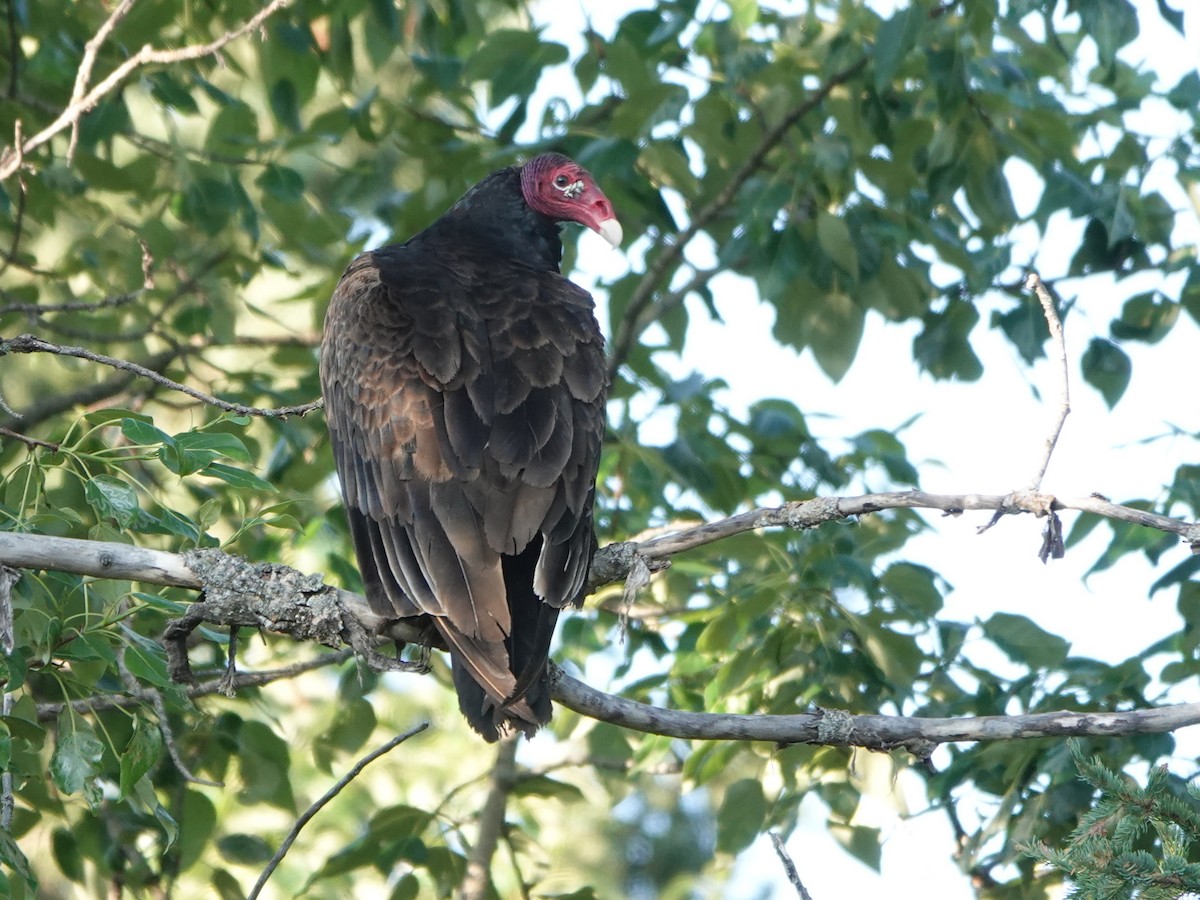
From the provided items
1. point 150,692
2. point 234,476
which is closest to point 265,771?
point 150,692

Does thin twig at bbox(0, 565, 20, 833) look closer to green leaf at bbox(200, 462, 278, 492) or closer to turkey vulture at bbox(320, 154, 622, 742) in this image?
green leaf at bbox(200, 462, 278, 492)

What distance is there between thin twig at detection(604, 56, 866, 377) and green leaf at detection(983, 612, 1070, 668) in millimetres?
1704

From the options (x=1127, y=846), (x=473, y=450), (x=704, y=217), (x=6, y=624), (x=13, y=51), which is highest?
(x=13, y=51)

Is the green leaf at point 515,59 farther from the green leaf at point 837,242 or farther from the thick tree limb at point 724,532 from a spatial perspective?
the thick tree limb at point 724,532

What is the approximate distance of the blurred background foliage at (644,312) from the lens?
3828 millimetres

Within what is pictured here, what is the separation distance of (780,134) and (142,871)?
3.12 metres

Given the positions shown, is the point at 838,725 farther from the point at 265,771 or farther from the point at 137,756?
the point at 265,771

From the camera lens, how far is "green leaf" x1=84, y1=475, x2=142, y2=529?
280 centimetres

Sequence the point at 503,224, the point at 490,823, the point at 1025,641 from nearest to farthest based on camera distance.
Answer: the point at 1025,641, the point at 503,224, the point at 490,823

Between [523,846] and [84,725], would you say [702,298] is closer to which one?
[523,846]

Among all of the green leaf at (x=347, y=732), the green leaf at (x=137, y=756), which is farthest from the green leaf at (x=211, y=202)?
the green leaf at (x=137, y=756)

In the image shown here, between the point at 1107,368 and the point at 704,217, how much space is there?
1574 millimetres

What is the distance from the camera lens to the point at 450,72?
5098 mm

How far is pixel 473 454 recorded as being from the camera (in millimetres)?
3393
